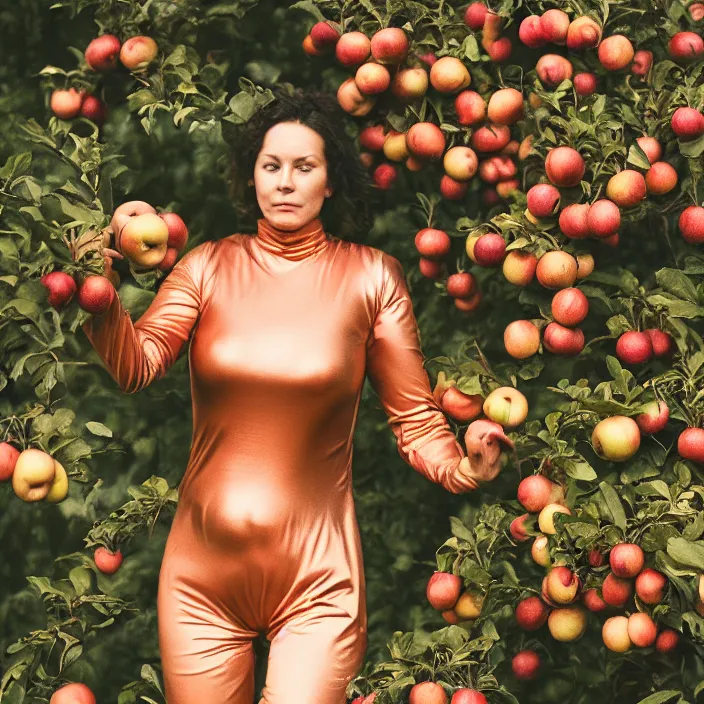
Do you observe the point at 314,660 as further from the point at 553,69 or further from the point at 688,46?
the point at 688,46

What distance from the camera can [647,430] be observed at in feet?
8.17

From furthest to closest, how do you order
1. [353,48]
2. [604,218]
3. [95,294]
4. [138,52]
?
[138,52], [353,48], [604,218], [95,294]

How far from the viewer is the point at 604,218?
2.54m

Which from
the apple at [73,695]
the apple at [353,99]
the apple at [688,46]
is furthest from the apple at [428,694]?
the apple at [688,46]

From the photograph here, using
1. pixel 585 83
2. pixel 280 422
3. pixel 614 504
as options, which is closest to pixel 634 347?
pixel 614 504

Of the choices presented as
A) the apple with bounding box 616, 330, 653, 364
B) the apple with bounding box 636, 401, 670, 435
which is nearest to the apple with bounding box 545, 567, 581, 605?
the apple with bounding box 636, 401, 670, 435

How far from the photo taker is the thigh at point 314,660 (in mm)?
2406

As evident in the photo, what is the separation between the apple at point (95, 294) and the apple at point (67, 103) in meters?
0.66

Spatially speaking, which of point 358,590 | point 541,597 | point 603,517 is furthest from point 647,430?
point 358,590

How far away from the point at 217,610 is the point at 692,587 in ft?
2.50

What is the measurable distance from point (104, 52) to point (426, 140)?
2.09ft

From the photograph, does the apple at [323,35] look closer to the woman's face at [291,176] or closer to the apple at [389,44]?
the apple at [389,44]

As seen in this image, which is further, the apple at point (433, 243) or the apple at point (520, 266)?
the apple at point (433, 243)

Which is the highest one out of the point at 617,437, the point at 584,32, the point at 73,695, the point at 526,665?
the point at 584,32
